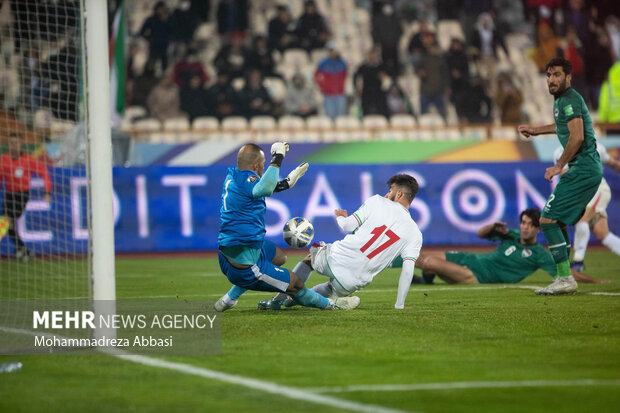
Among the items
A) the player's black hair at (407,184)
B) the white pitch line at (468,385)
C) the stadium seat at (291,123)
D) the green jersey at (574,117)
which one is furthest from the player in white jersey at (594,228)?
the stadium seat at (291,123)

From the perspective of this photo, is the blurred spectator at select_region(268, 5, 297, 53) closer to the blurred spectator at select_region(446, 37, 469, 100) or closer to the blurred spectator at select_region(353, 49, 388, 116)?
the blurred spectator at select_region(353, 49, 388, 116)

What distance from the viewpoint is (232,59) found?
22062 mm

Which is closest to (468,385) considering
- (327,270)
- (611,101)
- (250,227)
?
(250,227)

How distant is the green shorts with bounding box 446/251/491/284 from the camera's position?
11.6 meters

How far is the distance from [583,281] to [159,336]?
20.7ft

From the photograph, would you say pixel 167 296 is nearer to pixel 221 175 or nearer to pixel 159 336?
pixel 159 336

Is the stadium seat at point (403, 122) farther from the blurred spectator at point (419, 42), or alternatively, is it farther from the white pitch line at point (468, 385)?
the white pitch line at point (468, 385)

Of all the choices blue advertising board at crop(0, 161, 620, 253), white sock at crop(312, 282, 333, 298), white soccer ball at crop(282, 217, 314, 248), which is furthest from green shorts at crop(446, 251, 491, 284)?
blue advertising board at crop(0, 161, 620, 253)

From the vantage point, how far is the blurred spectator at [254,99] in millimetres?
21125

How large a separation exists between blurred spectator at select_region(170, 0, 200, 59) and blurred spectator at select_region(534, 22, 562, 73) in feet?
29.3

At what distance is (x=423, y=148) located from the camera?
63.7ft

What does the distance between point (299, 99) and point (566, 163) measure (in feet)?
40.5

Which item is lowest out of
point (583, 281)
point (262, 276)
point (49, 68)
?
point (583, 281)

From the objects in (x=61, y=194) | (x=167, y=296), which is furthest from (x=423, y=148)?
(x=167, y=296)
